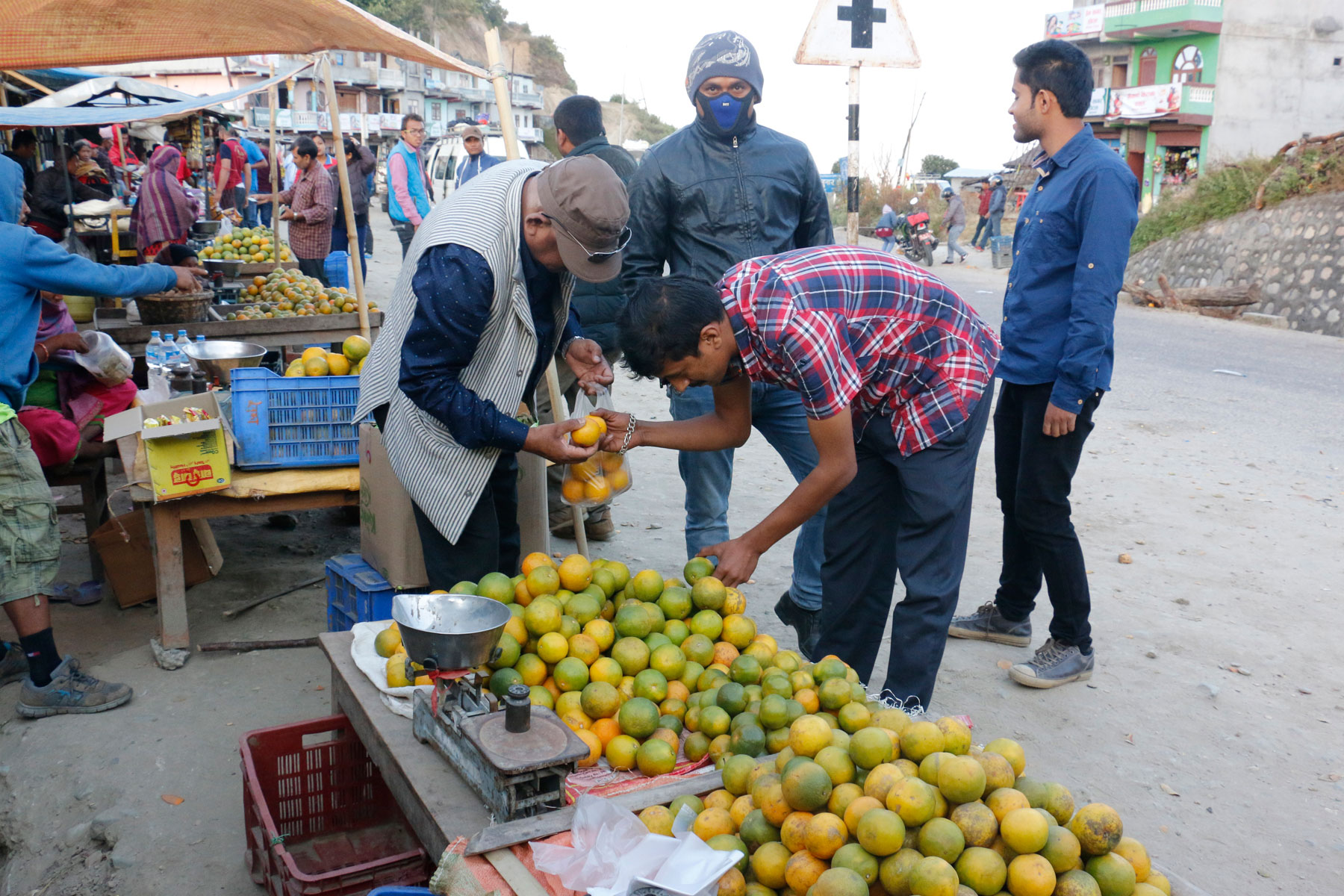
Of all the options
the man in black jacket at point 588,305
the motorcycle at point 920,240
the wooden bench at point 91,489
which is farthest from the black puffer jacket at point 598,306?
the motorcycle at point 920,240

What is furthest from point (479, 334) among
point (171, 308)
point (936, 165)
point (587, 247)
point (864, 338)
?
point (936, 165)

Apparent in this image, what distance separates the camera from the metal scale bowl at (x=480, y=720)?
6.82 ft

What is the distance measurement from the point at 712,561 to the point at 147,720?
84.0 inches

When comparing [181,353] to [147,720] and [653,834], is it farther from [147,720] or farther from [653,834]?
[653,834]

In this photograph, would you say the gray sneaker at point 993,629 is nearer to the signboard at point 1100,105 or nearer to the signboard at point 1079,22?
the signboard at point 1100,105

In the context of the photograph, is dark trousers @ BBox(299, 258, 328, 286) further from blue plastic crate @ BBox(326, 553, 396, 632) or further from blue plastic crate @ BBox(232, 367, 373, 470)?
blue plastic crate @ BBox(326, 553, 396, 632)

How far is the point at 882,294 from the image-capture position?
2.76 metres

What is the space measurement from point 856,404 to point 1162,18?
39.5 meters

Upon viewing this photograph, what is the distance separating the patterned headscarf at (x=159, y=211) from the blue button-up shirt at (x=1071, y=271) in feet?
26.3

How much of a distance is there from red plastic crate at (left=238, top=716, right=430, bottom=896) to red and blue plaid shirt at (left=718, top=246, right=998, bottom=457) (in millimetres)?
1555

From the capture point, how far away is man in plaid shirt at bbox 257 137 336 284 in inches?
368

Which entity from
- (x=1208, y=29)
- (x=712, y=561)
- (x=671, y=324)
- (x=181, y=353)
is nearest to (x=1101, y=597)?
(x=712, y=561)

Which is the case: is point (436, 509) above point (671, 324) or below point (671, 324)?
below

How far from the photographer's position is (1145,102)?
35.8 m
